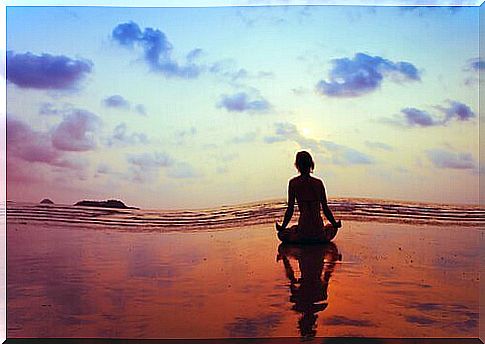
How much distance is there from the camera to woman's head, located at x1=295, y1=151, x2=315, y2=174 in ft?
19.4

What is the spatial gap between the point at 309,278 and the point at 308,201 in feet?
1.77

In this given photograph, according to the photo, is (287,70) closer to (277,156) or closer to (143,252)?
(277,156)

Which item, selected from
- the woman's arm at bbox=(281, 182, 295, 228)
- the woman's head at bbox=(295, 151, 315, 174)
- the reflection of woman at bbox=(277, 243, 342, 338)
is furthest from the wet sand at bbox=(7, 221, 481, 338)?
the woman's head at bbox=(295, 151, 315, 174)

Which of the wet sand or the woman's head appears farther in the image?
the woman's head

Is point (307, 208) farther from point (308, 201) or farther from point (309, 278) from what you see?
point (309, 278)

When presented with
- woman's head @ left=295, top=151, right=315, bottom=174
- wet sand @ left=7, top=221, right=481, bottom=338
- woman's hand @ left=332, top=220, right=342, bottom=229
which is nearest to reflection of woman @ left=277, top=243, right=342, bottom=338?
wet sand @ left=7, top=221, right=481, bottom=338

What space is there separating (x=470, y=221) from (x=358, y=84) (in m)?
1.24

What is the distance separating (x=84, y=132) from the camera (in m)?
5.89

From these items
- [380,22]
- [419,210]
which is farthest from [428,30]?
[419,210]

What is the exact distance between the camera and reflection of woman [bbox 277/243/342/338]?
556cm

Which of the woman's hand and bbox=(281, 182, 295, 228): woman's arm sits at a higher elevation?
bbox=(281, 182, 295, 228): woman's arm

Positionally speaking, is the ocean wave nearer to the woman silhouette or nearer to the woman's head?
the woman silhouette

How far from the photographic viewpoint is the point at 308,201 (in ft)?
19.4

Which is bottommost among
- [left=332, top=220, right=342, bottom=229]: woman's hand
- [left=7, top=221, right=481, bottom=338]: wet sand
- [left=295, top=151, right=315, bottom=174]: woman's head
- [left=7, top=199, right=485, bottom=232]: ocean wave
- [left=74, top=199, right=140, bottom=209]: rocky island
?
[left=7, top=221, right=481, bottom=338]: wet sand
